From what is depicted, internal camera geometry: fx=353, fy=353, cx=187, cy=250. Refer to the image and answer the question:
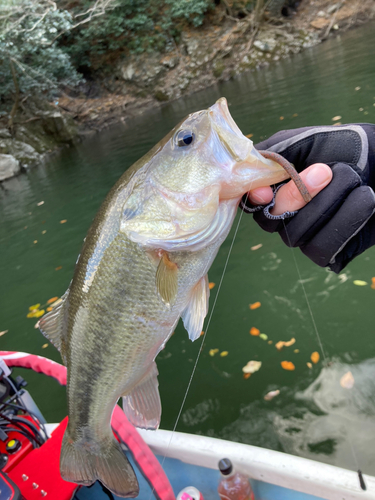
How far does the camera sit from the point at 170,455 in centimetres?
Result: 254

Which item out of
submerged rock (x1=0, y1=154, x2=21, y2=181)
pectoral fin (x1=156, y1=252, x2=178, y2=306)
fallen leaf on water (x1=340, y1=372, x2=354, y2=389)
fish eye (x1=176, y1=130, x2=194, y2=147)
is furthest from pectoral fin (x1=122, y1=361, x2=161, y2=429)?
submerged rock (x1=0, y1=154, x2=21, y2=181)

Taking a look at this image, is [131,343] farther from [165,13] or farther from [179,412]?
[165,13]

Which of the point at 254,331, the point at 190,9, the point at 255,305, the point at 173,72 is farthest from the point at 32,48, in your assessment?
the point at 254,331

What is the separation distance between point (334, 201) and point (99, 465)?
6.40 ft

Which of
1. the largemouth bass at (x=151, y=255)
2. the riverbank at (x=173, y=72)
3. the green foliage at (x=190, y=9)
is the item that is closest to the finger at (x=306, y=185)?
the largemouth bass at (x=151, y=255)

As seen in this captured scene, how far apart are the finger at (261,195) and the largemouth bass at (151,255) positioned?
4.8 inches

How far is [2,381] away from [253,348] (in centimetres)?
235

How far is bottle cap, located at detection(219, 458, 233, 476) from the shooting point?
2137 mm

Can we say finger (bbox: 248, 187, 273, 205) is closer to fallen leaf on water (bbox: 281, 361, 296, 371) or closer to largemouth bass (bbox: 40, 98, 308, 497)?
largemouth bass (bbox: 40, 98, 308, 497)

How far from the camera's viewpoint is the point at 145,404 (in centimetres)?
195

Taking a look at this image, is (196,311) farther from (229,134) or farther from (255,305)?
(255,305)

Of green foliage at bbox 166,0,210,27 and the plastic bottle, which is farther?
green foliage at bbox 166,0,210,27

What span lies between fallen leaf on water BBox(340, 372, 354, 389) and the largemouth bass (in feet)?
6.37

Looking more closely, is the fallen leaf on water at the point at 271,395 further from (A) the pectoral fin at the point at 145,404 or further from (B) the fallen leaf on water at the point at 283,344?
(A) the pectoral fin at the point at 145,404
